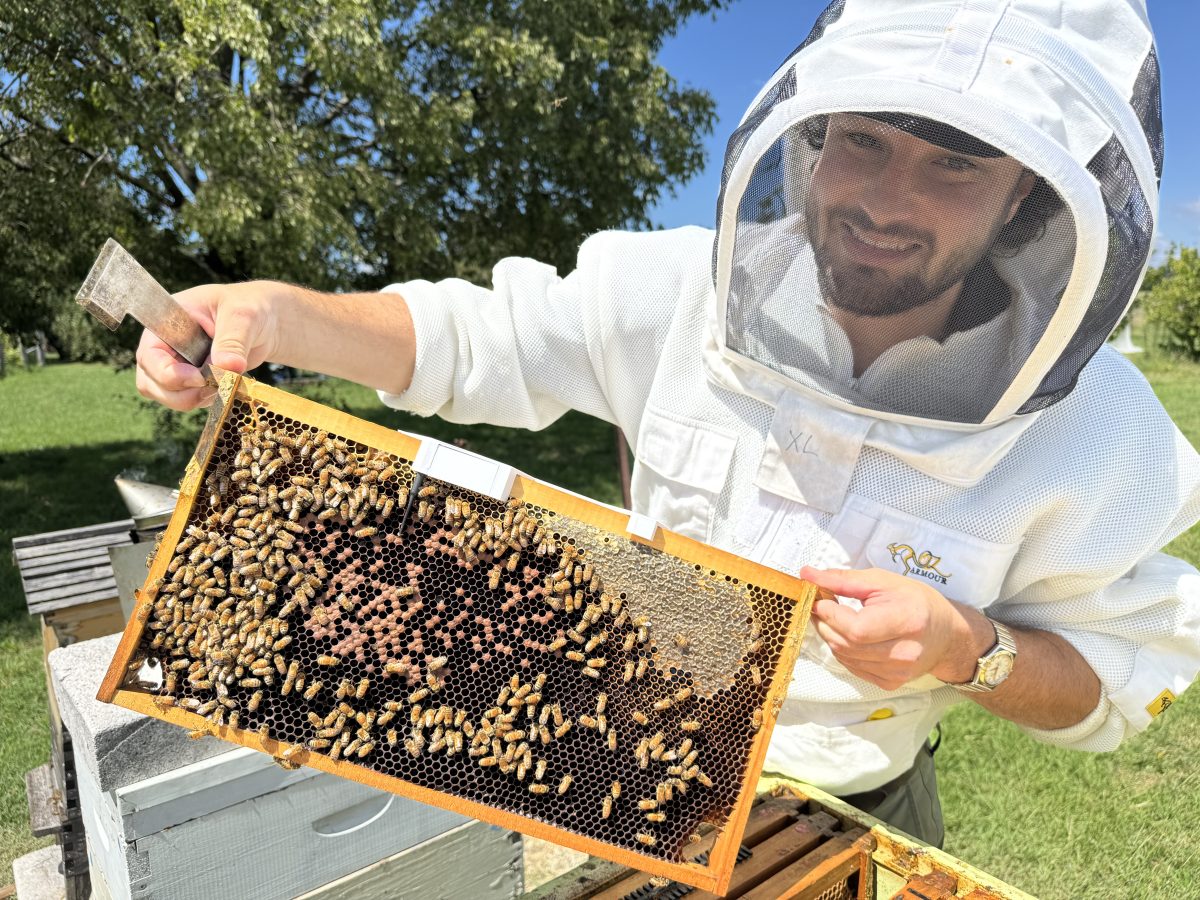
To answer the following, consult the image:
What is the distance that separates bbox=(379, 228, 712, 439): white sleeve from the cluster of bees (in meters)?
0.57

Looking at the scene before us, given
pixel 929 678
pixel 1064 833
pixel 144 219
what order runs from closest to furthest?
pixel 929 678, pixel 1064 833, pixel 144 219

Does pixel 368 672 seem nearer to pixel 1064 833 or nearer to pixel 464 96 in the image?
pixel 1064 833

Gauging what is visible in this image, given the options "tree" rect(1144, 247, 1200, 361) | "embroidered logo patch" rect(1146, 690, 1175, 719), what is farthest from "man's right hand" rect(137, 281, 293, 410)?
"tree" rect(1144, 247, 1200, 361)

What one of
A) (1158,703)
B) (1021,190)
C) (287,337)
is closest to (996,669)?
Result: (1158,703)

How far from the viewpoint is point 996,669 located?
190cm

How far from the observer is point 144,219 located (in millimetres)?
11250

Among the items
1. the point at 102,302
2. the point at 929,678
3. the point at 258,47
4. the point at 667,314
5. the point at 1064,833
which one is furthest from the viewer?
the point at 258,47

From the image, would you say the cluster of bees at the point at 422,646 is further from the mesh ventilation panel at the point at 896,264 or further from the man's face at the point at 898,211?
the man's face at the point at 898,211

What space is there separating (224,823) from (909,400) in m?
2.43

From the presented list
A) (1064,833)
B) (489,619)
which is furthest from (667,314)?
(1064,833)

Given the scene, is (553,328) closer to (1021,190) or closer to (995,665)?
(1021,190)

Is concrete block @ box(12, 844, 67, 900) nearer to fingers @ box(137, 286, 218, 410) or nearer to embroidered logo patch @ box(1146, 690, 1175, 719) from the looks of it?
fingers @ box(137, 286, 218, 410)

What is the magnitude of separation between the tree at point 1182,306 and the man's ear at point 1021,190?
3326cm

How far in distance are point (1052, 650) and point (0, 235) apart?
11701 mm
